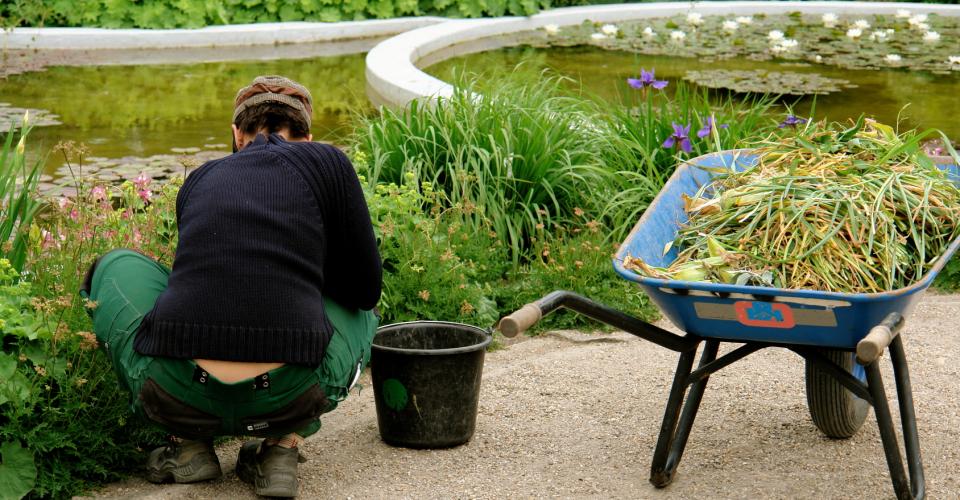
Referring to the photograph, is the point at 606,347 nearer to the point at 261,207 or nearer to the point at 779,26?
the point at 261,207

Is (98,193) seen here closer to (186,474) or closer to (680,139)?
(186,474)

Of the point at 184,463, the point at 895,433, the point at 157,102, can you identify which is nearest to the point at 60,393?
the point at 184,463

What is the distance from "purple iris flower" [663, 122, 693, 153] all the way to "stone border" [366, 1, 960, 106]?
2156mm

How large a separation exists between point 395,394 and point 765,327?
1176 mm

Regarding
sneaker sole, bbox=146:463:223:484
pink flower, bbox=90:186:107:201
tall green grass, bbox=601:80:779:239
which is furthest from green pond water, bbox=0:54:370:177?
sneaker sole, bbox=146:463:223:484

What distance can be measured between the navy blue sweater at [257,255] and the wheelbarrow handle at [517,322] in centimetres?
59

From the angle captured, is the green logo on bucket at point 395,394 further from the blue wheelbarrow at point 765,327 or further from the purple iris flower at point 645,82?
the purple iris flower at point 645,82

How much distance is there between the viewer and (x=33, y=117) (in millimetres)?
7953

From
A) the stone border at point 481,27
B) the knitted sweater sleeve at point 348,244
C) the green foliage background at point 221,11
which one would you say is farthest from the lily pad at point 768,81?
the knitted sweater sleeve at point 348,244

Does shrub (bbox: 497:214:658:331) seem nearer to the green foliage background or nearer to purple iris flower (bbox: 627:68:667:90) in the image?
purple iris flower (bbox: 627:68:667:90)

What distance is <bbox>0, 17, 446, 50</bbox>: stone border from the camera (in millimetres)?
10969

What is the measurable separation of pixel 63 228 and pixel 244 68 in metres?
6.92

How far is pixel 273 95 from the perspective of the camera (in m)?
3.13

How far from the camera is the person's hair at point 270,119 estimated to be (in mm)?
3137
